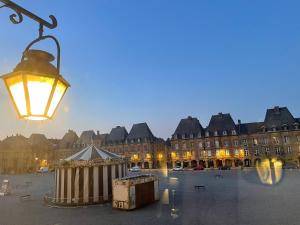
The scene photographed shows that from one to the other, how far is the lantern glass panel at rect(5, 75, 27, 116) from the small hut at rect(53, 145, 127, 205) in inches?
634

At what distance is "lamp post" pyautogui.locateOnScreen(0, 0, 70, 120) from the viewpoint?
7.27 feet

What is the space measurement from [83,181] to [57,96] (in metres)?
16.5

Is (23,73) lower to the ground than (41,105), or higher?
higher

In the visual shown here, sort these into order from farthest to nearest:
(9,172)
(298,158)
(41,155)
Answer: (41,155) → (9,172) → (298,158)

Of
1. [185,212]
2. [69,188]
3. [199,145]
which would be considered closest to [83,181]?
[69,188]

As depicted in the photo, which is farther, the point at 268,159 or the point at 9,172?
the point at 9,172

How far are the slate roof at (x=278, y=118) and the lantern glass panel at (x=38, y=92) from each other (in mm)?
55993

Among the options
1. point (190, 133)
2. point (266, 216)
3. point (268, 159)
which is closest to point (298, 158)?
point (268, 159)

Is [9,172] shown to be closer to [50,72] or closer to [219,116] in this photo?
[219,116]

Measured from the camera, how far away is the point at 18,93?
7.34ft

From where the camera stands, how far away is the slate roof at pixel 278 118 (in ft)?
167

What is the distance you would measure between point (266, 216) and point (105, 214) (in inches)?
Result: 337

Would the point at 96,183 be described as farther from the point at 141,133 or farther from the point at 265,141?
the point at 141,133

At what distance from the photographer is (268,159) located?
49844 mm
